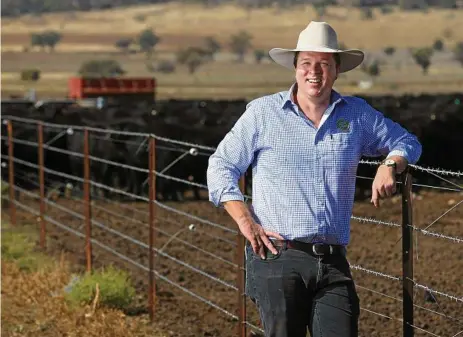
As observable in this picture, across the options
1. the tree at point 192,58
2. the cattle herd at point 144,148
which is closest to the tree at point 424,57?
the tree at point 192,58

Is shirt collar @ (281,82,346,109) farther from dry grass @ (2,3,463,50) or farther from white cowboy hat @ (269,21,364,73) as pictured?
dry grass @ (2,3,463,50)

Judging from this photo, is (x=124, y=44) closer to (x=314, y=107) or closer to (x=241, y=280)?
(x=241, y=280)

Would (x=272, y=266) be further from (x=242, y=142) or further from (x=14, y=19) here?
(x=14, y=19)

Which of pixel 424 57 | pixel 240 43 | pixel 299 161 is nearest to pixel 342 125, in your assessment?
pixel 299 161

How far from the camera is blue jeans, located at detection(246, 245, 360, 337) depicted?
4590mm

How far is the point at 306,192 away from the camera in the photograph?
4.67 meters

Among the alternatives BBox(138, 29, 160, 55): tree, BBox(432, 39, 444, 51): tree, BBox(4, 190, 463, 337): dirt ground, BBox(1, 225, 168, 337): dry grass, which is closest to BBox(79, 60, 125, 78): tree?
BBox(138, 29, 160, 55): tree

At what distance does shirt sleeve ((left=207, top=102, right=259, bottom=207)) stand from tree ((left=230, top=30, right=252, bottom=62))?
152 meters

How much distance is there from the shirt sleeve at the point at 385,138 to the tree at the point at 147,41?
15593 centimetres

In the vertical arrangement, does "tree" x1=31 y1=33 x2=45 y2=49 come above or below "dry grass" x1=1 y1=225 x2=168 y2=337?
below

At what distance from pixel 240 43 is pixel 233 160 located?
153203mm

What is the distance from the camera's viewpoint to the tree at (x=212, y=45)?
524 feet

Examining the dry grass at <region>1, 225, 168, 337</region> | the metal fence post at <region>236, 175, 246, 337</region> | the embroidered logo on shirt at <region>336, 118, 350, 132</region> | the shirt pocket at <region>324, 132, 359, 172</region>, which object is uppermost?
the embroidered logo on shirt at <region>336, 118, 350, 132</region>

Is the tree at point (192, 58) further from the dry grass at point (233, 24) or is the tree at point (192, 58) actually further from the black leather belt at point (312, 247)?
the black leather belt at point (312, 247)
